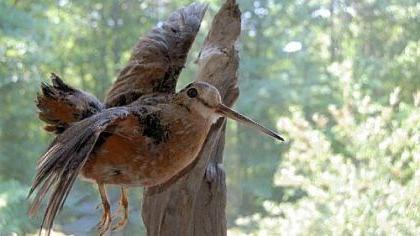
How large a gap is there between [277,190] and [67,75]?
50 cm

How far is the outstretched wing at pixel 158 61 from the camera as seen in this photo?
950 millimetres

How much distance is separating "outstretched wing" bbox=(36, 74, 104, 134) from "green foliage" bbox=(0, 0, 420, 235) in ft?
1.95

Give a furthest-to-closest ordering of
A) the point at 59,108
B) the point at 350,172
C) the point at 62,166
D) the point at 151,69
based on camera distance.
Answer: the point at 350,172 → the point at 151,69 → the point at 59,108 → the point at 62,166

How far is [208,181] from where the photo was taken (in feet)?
3.37

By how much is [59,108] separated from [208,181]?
0.30m

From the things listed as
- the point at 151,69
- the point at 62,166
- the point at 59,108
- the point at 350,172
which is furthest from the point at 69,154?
the point at 350,172

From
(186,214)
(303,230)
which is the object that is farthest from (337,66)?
(186,214)

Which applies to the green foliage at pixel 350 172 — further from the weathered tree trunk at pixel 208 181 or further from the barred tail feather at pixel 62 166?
the barred tail feather at pixel 62 166

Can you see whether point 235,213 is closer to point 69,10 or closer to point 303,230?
point 303,230

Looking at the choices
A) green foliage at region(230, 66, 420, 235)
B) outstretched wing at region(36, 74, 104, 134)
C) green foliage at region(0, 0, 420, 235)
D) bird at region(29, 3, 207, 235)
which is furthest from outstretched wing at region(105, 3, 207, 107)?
green foliage at region(230, 66, 420, 235)

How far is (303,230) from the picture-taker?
1475mm

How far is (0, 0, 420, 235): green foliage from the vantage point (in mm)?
1427

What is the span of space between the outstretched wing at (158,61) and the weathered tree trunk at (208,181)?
6 cm

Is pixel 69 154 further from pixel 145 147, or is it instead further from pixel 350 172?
pixel 350 172
